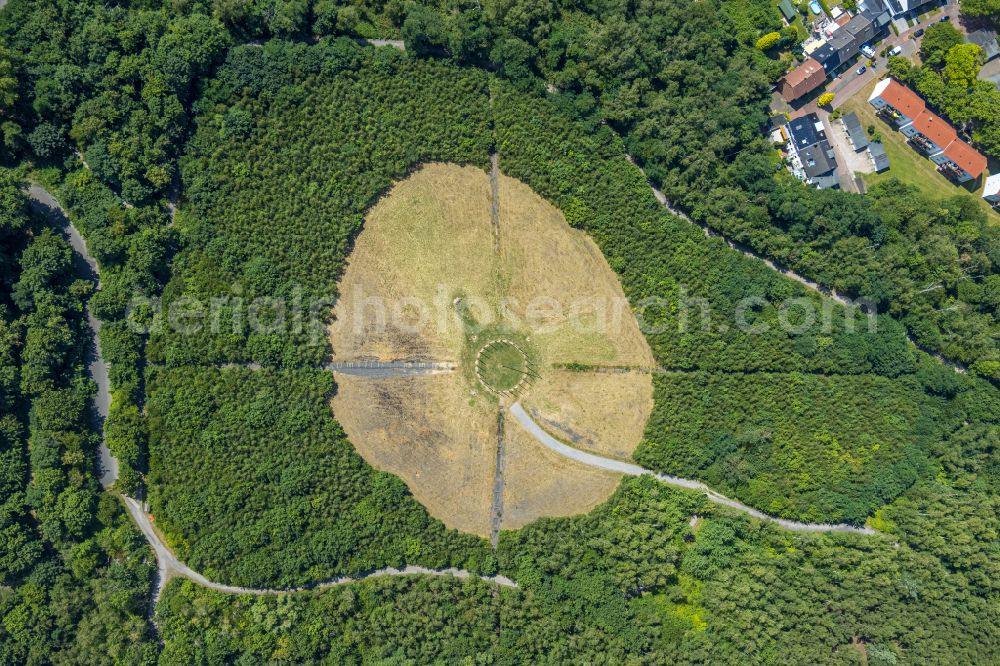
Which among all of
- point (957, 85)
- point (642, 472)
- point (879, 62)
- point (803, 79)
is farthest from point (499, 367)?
point (957, 85)

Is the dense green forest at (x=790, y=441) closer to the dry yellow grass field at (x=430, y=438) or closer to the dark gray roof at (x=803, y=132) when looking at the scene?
the dry yellow grass field at (x=430, y=438)

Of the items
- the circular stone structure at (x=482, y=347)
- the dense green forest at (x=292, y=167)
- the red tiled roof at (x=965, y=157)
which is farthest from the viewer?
the red tiled roof at (x=965, y=157)

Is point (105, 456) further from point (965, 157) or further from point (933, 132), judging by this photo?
point (965, 157)

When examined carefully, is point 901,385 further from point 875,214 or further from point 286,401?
point 286,401

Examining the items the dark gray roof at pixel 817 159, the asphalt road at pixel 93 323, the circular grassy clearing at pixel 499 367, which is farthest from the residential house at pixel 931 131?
the asphalt road at pixel 93 323

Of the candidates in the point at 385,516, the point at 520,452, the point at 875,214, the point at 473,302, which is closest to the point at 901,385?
the point at 875,214
